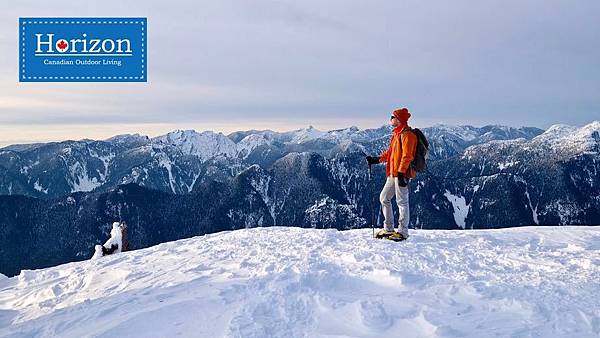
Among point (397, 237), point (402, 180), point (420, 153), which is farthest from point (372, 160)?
point (397, 237)

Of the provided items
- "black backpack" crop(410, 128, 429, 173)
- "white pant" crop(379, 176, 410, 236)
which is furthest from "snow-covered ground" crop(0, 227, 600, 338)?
"black backpack" crop(410, 128, 429, 173)

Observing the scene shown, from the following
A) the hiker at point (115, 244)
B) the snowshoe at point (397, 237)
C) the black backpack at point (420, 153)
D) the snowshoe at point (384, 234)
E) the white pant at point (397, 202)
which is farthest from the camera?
the hiker at point (115, 244)

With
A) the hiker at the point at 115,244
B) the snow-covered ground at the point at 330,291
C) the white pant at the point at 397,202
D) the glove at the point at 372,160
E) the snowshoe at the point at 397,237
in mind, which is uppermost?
the glove at the point at 372,160

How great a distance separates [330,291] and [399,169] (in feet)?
15.5

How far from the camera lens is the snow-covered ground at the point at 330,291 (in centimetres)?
784

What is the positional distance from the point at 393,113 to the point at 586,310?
22.7 ft

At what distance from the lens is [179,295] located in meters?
9.60

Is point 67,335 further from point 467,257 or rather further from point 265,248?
point 467,257

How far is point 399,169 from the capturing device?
508 inches

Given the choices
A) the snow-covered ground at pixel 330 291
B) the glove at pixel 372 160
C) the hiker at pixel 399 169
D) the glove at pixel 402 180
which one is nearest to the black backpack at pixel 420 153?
the hiker at pixel 399 169

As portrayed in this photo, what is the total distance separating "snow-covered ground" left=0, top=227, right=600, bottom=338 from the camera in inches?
309

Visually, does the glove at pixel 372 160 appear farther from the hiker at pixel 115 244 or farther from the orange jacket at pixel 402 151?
the hiker at pixel 115 244

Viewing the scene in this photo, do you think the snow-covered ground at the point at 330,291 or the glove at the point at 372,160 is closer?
the snow-covered ground at the point at 330,291

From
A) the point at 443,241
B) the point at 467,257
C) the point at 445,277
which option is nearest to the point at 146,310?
the point at 445,277
